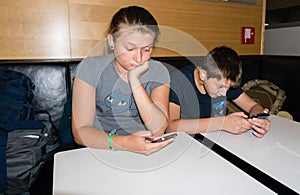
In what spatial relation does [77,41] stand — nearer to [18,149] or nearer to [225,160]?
[18,149]

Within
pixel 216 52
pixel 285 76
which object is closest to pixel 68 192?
pixel 216 52

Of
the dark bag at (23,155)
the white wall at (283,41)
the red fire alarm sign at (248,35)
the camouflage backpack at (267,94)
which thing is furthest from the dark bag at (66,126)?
the white wall at (283,41)

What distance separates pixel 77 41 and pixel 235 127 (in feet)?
4.41

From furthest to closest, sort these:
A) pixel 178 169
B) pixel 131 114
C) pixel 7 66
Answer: pixel 7 66
pixel 131 114
pixel 178 169

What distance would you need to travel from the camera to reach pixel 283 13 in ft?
9.24

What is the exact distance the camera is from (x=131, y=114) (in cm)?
111

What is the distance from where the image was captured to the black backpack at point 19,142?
95 centimetres

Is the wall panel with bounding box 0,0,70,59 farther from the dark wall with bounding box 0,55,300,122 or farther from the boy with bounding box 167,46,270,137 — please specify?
the boy with bounding box 167,46,270,137

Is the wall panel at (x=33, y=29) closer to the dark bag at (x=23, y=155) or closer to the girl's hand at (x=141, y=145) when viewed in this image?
the dark bag at (x=23, y=155)

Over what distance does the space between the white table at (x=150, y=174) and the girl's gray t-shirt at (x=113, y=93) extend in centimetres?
33

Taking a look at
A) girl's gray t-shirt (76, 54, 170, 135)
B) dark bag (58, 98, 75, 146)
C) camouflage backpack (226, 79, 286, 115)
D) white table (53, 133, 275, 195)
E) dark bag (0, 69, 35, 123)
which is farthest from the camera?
camouflage backpack (226, 79, 286, 115)

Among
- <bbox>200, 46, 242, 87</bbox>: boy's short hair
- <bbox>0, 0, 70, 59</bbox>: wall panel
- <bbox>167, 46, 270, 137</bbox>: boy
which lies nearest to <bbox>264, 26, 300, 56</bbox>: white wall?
<bbox>167, 46, 270, 137</bbox>: boy

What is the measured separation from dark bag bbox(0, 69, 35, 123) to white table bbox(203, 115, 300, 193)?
0.96 meters

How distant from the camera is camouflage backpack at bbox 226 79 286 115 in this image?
1995mm
